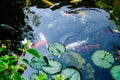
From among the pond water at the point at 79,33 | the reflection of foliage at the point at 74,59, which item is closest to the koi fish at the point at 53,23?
the pond water at the point at 79,33

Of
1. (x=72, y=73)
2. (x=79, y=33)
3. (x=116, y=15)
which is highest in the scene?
(x=116, y=15)

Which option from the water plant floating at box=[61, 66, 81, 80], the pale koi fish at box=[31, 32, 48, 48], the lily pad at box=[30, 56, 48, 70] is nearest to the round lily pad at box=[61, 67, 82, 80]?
the water plant floating at box=[61, 66, 81, 80]

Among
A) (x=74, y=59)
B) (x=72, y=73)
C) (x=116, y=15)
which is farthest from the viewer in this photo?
(x=116, y=15)

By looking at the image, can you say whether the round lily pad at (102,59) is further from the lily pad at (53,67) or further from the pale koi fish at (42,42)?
the pale koi fish at (42,42)

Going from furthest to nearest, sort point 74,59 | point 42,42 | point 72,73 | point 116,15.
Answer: point 116,15 → point 42,42 → point 74,59 → point 72,73

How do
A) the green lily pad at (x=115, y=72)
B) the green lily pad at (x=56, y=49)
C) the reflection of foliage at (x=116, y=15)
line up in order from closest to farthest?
the green lily pad at (x=115, y=72), the green lily pad at (x=56, y=49), the reflection of foliage at (x=116, y=15)

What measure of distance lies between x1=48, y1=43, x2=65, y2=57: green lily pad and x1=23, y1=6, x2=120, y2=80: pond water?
0.10 feet

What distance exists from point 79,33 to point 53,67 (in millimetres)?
434

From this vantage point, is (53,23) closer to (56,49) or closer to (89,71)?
(56,49)

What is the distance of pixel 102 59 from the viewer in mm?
2230

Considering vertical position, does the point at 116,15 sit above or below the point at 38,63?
above

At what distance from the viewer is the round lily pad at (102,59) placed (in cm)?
220

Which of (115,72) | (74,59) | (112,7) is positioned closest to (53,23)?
(74,59)

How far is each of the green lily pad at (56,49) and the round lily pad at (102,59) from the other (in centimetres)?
27
